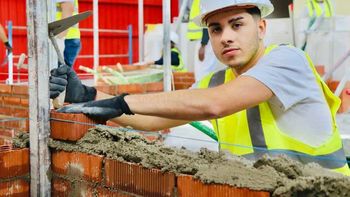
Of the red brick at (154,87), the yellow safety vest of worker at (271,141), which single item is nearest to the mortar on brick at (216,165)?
the yellow safety vest of worker at (271,141)

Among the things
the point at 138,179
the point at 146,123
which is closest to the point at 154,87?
the point at 146,123

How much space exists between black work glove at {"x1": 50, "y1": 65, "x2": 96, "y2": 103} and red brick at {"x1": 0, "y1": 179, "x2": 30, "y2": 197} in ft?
1.19

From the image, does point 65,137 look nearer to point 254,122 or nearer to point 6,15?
point 254,122

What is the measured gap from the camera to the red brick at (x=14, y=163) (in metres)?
1.93

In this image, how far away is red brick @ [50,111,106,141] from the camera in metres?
1.90

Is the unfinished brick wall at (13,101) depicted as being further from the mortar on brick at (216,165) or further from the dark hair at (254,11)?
the dark hair at (254,11)

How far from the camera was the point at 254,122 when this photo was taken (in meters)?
1.98

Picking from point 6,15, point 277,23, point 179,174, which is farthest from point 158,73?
point 6,15

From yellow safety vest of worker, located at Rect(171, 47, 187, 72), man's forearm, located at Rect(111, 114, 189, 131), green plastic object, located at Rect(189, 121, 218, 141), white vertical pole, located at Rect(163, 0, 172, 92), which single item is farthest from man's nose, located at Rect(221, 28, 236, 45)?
yellow safety vest of worker, located at Rect(171, 47, 187, 72)

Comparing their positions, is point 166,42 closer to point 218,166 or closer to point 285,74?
point 285,74

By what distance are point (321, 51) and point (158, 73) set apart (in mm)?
2018

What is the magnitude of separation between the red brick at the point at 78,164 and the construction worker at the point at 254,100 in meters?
0.16

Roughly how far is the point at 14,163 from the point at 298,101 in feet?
3.64

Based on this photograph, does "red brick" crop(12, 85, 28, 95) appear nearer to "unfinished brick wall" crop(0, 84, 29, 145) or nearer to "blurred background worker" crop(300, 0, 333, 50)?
"unfinished brick wall" crop(0, 84, 29, 145)
